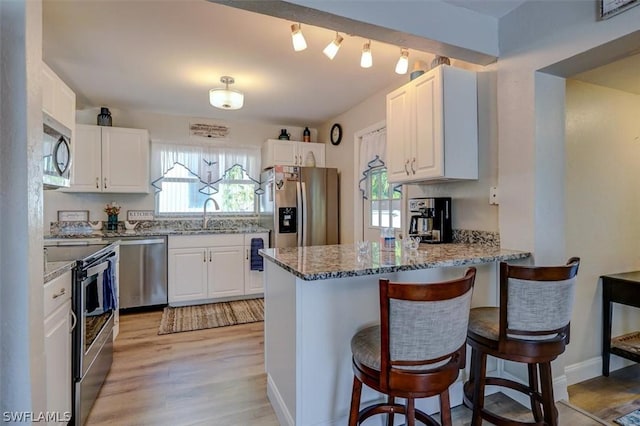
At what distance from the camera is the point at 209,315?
11.8ft

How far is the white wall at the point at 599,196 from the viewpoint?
2.25m

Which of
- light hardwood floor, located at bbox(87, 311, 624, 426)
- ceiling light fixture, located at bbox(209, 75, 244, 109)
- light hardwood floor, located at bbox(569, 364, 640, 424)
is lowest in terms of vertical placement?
light hardwood floor, located at bbox(569, 364, 640, 424)

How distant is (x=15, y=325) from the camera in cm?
73

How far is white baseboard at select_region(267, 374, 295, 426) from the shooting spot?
1.67m

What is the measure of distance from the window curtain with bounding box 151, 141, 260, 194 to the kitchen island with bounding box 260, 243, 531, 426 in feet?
10.2

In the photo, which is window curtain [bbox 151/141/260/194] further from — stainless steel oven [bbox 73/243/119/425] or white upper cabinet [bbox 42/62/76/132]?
stainless steel oven [bbox 73/243/119/425]

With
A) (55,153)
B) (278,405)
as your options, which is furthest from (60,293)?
(278,405)

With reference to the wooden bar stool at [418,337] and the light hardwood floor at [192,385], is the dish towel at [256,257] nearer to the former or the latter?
the light hardwood floor at [192,385]

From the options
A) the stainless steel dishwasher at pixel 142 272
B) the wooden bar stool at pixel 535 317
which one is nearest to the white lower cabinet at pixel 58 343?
the wooden bar stool at pixel 535 317

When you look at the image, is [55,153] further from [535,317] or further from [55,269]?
[535,317]

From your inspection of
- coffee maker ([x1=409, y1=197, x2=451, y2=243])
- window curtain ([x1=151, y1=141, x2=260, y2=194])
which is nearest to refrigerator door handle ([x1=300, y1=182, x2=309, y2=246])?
window curtain ([x1=151, y1=141, x2=260, y2=194])

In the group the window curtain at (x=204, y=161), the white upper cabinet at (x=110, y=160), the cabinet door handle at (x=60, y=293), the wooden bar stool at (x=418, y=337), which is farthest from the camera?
the window curtain at (x=204, y=161)

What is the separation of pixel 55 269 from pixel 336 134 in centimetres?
361

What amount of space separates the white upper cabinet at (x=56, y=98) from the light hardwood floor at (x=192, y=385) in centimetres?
193
